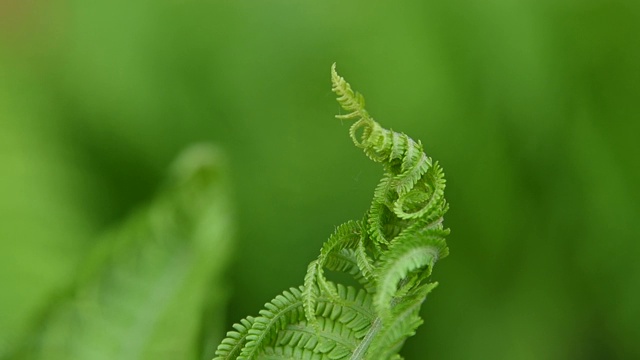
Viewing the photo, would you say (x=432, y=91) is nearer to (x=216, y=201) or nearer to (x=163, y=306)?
(x=216, y=201)

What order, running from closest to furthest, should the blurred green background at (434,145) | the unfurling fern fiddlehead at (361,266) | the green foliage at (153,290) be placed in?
the unfurling fern fiddlehead at (361,266) → the green foliage at (153,290) → the blurred green background at (434,145)

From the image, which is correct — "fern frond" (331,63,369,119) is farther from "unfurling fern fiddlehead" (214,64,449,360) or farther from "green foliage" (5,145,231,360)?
"green foliage" (5,145,231,360)

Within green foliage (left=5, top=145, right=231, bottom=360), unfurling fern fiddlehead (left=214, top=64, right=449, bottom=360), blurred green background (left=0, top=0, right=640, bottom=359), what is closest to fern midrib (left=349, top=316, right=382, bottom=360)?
unfurling fern fiddlehead (left=214, top=64, right=449, bottom=360)

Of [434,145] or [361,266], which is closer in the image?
[361,266]

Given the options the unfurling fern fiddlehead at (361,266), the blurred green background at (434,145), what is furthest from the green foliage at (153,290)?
the blurred green background at (434,145)

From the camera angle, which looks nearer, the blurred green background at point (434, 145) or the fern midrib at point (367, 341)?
the fern midrib at point (367, 341)

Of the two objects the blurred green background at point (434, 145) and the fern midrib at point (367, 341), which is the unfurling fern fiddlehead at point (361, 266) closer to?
the fern midrib at point (367, 341)

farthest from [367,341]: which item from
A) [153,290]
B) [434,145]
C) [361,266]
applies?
[434,145]

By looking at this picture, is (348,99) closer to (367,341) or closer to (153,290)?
(367,341)
